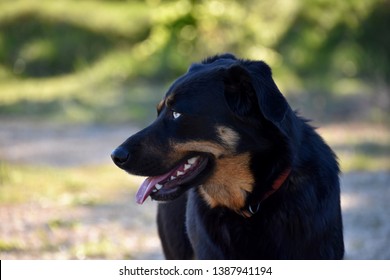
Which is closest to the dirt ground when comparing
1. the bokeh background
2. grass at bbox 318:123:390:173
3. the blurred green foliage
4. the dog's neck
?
the bokeh background

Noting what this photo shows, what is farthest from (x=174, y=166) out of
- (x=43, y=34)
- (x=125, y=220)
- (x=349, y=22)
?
(x=43, y=34)

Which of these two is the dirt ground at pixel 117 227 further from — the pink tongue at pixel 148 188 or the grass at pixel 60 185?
the pink tongue at pixel 148 188

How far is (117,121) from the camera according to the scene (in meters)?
14.6

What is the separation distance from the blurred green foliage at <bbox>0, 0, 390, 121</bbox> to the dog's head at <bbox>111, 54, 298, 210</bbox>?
1042 cm

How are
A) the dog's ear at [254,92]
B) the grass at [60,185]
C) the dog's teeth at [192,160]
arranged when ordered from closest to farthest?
the dog's ear at [254,92], the dog's teeth at [192,160], the grass at [60,185]

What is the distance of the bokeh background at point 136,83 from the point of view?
8.91m

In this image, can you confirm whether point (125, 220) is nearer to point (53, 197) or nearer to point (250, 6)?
point (53, 197)

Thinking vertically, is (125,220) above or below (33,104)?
below

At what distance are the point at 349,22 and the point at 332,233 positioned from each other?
42.6 ft

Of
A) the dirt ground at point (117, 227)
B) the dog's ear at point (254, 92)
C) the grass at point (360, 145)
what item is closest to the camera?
the dog's ear at point (254, 92)

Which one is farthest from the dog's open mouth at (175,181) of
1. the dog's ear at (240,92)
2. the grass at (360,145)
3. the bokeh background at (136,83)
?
the grass at (360,145)

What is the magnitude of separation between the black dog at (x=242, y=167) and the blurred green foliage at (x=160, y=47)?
10436 millimetres

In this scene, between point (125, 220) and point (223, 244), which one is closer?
point (223, 244)
